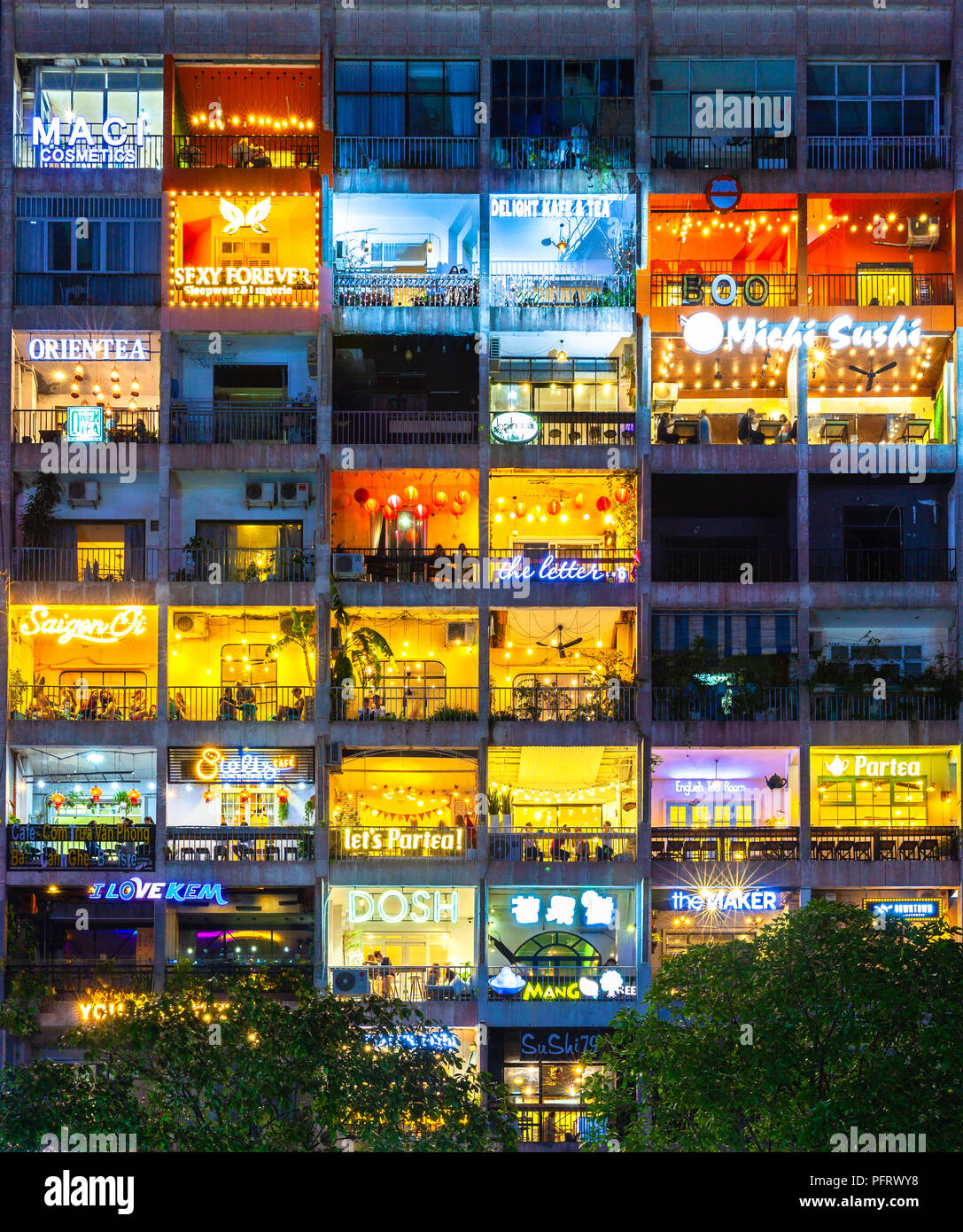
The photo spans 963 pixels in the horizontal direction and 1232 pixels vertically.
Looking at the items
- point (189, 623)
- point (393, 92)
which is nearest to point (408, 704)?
point (189, 623)

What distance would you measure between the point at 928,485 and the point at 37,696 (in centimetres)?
2917

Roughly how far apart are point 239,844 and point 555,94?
25801 millimetres

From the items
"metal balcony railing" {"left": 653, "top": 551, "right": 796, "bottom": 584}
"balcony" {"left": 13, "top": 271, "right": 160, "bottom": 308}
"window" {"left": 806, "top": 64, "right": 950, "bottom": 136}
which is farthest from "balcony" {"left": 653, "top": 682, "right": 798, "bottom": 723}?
"balcony" {"left": 13, "top": 271, "right": 160, "bottom": 308}

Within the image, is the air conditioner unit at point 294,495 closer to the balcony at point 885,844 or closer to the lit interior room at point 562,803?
the lit interior room at point 562,803

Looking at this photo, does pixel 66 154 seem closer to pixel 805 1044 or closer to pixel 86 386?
pixel 86 386

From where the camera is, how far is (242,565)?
135 ft

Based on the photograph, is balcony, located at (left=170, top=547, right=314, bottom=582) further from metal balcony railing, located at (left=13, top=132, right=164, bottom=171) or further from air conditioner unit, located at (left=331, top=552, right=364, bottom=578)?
metal balcony railing, located at (left=13, top=132, right=164, bottom=171)

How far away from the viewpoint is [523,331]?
40156mm

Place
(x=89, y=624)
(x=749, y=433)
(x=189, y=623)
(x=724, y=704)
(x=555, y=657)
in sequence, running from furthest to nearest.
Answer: (x=555, y=657)
(x=749, y=433)
(x=189, y=623)
(x=89, y=624)
(x=724, y=704)

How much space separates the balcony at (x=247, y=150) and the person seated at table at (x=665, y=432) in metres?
13.8

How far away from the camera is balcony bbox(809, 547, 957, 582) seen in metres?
41.1

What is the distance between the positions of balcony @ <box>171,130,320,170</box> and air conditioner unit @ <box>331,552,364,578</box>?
42.0ft

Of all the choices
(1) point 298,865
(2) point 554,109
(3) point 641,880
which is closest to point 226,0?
(2) point 554,109
